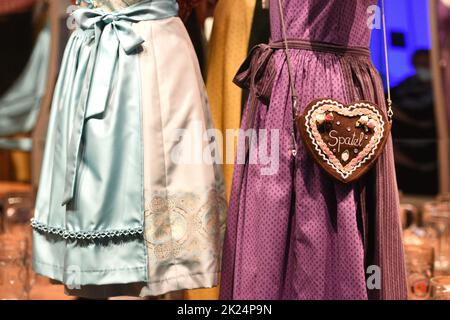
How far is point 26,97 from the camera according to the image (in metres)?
1.67

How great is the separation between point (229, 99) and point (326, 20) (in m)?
0.33

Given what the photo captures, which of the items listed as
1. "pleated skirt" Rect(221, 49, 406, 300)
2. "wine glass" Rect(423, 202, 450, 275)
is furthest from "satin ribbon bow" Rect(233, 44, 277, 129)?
"wine glass" Rect(423, 202, 450, 275)

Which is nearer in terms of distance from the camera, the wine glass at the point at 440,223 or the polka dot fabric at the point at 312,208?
the polka dot fabric at the point at 312,208

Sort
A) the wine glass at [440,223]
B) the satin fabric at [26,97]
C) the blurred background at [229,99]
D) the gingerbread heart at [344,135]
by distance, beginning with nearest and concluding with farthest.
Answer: the gingerbread heart at [344,135]
the blurred background at [229,99]
the satin fabric at [26,97]
the wine glass at [440,223]

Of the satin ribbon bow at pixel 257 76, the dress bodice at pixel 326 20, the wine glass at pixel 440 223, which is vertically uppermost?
the dress bodice at pixel 326 20

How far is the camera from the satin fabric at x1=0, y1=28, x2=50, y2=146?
1.60 meters

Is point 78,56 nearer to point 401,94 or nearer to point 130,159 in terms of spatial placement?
point 130,159

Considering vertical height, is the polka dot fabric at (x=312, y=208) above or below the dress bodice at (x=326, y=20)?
below

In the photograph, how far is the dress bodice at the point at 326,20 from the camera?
1078 mm

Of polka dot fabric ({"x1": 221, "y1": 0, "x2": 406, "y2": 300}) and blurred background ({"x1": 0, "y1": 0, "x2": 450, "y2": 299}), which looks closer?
polka dot fabric ({"x1": 221, "y1": 0, "x2": 406, "y2": 300})

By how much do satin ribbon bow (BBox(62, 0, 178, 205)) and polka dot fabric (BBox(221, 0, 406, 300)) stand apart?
24cm

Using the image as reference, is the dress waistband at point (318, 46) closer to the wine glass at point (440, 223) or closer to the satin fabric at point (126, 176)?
the satin fabric at point (126, 176)

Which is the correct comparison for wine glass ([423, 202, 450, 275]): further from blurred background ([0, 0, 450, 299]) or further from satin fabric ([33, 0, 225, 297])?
satin fabric ([33, 0, 225, 297])

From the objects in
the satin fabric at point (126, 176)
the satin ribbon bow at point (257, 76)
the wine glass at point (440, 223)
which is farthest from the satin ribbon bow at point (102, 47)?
the wine glass at point (440, 223)
